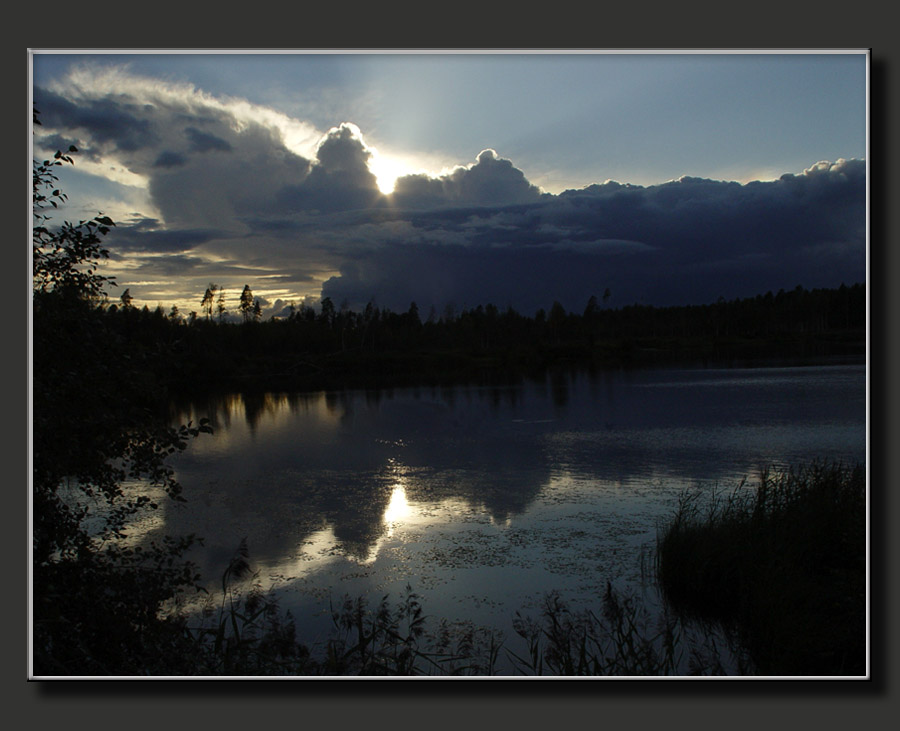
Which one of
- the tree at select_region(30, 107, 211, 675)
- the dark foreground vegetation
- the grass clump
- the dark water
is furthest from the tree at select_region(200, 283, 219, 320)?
the grass clump

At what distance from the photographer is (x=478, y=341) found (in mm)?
46688

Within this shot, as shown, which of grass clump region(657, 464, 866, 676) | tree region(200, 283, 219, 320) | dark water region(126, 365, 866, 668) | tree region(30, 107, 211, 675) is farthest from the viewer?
tree region(200, 283, 219, 320)

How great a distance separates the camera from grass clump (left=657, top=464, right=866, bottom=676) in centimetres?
398

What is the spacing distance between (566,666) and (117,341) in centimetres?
340

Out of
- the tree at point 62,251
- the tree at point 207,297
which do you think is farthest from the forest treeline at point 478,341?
the tree at point 62,251

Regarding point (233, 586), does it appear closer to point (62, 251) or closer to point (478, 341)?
point (62, 251)

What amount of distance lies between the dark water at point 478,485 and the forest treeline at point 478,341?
2223 mm

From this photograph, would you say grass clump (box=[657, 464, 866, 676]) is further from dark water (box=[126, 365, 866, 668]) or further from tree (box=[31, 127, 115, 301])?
tree (box=[31, 127, 115, 301])

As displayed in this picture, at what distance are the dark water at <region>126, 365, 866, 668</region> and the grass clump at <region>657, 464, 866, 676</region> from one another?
1.64 feet

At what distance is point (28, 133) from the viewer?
3590 millimetres

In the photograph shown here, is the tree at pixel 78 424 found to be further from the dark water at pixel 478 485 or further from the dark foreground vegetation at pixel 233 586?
the dark water at pixel 478 485

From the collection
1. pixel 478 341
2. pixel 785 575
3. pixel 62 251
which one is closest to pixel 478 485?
pixel 785 575

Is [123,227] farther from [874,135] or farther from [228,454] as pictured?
[228,454]

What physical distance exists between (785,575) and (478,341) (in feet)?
138
